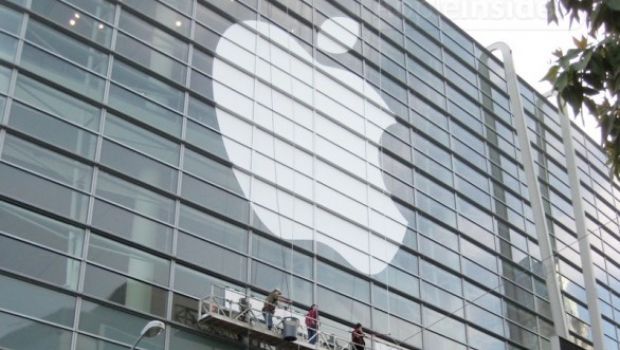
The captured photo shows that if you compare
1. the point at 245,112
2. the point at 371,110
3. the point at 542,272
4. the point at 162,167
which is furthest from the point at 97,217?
the point at 542,272

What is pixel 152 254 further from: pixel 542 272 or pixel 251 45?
pixel 542 272

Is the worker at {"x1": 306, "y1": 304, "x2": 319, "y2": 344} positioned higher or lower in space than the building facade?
lower

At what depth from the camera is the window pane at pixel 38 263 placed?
19.4m

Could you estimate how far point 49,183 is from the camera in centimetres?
Result: 2108

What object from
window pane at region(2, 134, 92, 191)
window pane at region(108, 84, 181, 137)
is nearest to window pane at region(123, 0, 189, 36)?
window pane at region(108, 84, 181, 137)

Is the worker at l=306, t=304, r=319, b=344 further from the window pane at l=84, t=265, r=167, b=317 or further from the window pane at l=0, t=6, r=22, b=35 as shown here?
the window pane at l=0, t=6, r=22, b=35

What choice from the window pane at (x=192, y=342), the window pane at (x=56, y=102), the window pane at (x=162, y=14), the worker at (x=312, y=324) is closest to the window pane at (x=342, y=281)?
the worker at (x=312, y=324)

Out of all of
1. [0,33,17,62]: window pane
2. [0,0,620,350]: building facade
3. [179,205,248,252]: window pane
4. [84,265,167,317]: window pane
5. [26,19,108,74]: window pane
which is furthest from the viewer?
[179,205,248,252]: window pane

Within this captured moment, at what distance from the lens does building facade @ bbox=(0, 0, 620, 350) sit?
20969mm

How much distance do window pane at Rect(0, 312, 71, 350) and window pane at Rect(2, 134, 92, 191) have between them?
12.2ft

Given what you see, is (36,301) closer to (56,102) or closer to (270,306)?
(56,102)

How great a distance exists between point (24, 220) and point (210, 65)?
8.91 meters

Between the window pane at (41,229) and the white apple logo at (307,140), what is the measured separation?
612 centimetres

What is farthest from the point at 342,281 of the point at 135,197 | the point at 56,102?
the point at 56,102
